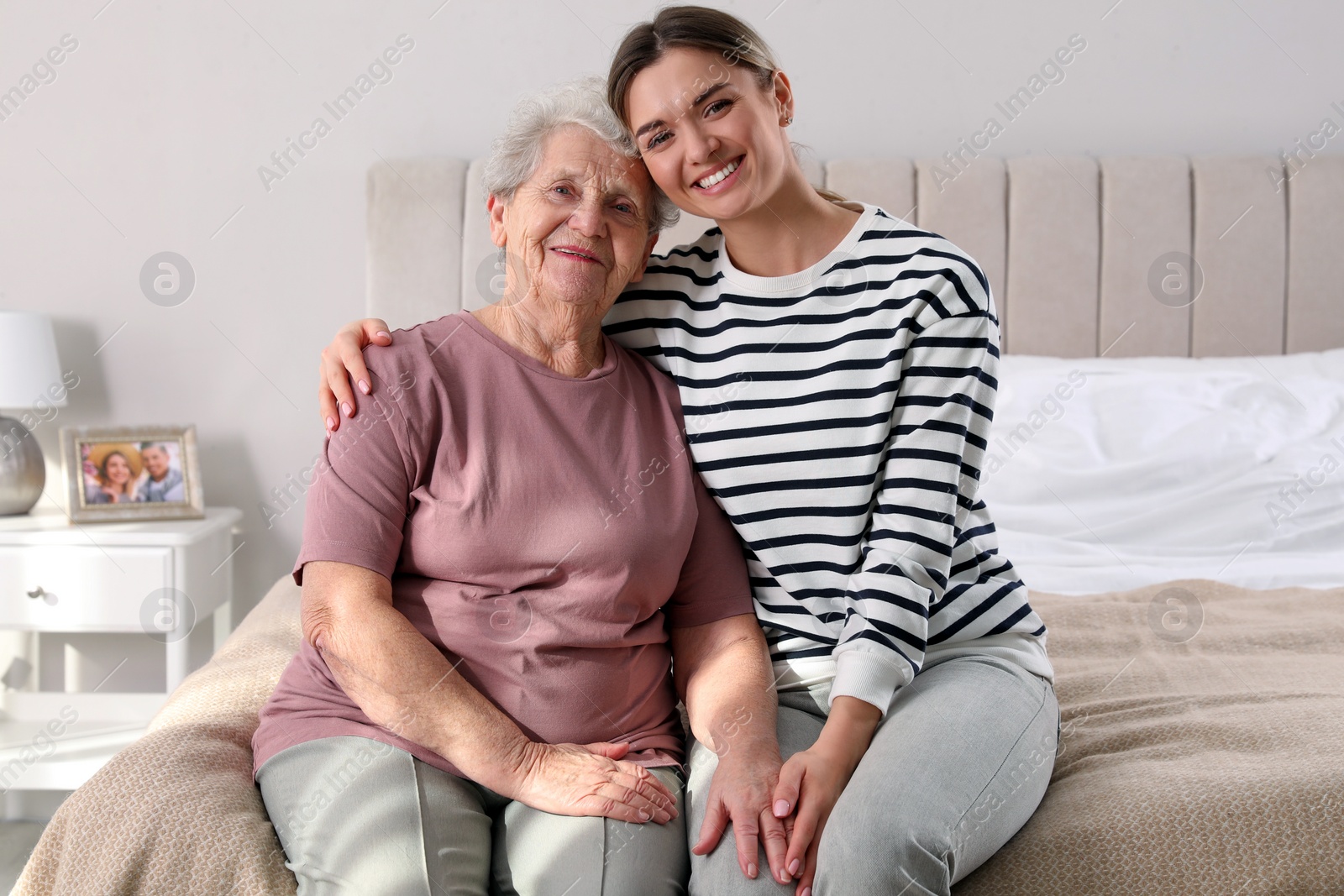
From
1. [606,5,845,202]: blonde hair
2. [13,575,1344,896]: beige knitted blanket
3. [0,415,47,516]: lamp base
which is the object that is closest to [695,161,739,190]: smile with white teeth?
[606,5,845,202]: blonde hair

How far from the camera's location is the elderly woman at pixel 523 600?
0.91 metres

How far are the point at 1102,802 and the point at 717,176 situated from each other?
0.78 m

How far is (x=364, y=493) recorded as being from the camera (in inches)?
39.2

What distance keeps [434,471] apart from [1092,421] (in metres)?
1.47

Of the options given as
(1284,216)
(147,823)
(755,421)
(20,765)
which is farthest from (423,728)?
(1284,216)

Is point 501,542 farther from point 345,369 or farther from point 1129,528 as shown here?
point 1129,528

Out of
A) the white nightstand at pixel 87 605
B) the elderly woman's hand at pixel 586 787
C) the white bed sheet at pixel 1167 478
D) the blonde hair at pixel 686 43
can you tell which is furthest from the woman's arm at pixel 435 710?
the white nightstand at pixel 87 605

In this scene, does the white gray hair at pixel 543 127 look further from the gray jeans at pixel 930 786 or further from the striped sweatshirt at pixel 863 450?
the gray jeans at pixel 930 786

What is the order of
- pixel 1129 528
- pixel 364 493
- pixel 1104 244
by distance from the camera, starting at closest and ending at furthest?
pixel 364 493, pixel 1129 528, pixel 1104 244

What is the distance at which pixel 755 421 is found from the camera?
1143 millimetres

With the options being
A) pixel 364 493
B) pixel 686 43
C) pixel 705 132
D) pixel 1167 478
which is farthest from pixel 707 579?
pixel 1167 478

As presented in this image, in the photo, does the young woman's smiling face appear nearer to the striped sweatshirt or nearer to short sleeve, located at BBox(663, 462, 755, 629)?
the striped sweatshirt

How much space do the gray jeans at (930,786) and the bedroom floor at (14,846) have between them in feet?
5.41

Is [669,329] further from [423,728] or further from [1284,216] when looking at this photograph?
[1284,216]
